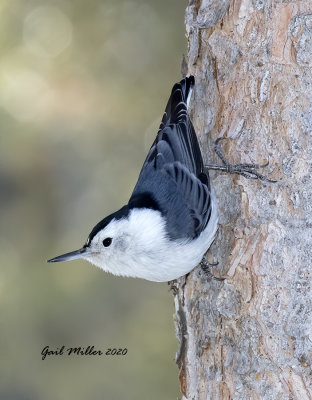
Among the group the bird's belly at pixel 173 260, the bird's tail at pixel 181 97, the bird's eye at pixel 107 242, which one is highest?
the bird's tail at pixel 181 97

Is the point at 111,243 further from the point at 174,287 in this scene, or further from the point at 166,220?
the point at 174,287

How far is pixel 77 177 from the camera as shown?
3.27 metres

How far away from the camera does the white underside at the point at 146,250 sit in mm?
1927

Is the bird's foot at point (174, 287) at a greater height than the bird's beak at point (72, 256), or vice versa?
the bird's beak at point (72, 256)

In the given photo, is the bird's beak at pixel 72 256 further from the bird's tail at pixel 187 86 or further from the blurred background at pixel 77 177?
the blurred background at pixel 77 177

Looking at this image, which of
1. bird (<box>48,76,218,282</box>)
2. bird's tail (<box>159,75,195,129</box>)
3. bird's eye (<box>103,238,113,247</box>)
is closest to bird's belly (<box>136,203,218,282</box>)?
bird (<box>48,76,218,282</box>)

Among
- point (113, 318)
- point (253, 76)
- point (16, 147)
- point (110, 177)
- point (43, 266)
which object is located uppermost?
point (253, 76)

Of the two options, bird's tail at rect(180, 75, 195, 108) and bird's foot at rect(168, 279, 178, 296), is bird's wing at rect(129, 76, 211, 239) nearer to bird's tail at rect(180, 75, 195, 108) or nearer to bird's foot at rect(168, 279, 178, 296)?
bird's tail at rect(180, 75, 195, 108)

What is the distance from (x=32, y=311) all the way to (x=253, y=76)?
1653 mm

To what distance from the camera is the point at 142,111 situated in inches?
126

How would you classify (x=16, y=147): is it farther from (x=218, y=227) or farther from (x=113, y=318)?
(x=218, y=227)

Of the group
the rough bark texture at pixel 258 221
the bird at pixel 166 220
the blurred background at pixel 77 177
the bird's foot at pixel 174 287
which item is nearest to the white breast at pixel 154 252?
the bird at pixel 166 220

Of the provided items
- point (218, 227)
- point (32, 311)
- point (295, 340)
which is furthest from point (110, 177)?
point (295, 340)

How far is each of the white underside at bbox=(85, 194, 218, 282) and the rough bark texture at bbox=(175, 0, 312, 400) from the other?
13cm
